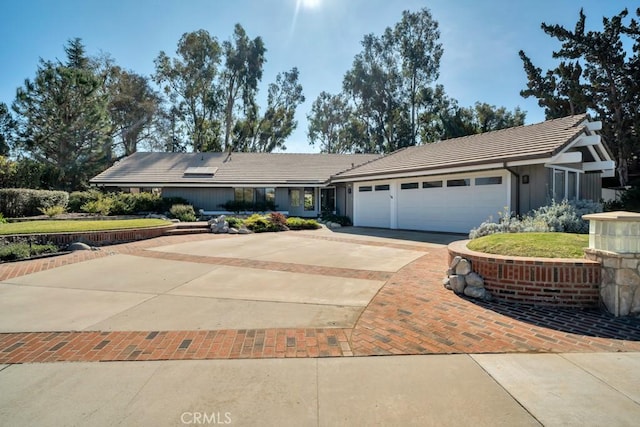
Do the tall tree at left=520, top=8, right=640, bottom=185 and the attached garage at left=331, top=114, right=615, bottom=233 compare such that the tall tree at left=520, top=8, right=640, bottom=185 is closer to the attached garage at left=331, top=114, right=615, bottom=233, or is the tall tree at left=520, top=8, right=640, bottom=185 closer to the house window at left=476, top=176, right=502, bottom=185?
the attached garage at left=331, top=114, right=615, bottom=233

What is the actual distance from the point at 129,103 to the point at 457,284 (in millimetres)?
39159

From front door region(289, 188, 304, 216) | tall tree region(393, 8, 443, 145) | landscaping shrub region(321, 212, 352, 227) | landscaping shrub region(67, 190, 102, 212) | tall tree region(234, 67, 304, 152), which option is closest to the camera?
landscaping shrub region(67, 190, 102, 212)

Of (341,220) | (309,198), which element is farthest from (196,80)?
(341,220)

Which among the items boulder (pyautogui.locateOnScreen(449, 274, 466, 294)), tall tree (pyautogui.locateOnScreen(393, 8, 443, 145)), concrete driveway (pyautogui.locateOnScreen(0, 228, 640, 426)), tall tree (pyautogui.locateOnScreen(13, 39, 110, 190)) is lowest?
concrete driveway (pyautogui.locateOnScreen(0, 228, 640, 426))

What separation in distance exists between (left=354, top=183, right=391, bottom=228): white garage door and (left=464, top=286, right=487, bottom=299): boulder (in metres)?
10.3

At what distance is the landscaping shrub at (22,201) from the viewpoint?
14703 millimetres

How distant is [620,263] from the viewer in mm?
4258

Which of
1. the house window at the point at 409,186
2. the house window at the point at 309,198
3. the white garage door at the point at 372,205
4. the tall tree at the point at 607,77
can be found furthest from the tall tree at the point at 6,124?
the tall tree at the point at 607,77

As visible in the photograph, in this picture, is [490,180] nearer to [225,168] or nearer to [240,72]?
[225,168]

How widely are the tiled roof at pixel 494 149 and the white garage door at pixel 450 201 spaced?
0.77 m

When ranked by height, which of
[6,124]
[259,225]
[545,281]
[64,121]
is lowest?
[545,281]

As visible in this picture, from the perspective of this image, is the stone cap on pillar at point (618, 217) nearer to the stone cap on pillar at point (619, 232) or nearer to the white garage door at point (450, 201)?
the stone cap on pillar at point (619, 232)

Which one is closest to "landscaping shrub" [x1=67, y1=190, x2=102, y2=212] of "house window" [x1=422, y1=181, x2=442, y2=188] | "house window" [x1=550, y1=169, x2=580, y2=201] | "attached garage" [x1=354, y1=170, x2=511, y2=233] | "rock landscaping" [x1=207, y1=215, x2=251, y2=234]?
"rock landscaping" [x1=207, y1=215, x2=251, y2=234]

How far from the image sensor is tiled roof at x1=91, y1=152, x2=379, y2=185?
2127 cm
